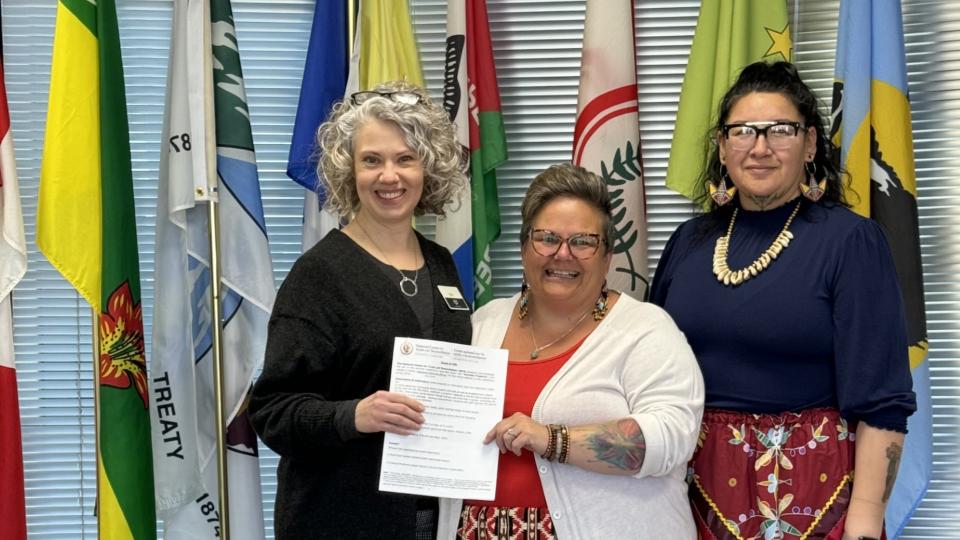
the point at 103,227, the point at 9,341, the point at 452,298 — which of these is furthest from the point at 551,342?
the point at 9,341

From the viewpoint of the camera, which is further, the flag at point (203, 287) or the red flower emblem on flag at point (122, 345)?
the flag at point (203, 287)

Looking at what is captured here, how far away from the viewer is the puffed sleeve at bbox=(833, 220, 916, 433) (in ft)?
6.42

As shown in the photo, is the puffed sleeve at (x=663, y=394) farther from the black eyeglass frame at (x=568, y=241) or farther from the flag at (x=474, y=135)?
the flag at (x=474, y=135)

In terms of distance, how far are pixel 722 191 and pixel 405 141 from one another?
2.38ft

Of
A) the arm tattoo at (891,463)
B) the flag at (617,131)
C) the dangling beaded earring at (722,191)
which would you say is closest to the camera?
the arm tattoo at (891,463)

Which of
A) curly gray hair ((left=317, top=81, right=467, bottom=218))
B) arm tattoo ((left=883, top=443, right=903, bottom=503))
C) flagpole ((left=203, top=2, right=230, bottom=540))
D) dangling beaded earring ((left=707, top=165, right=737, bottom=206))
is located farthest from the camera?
flagpole ((left=203, top=2, right=230, bottom=540))

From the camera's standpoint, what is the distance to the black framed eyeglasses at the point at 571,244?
6.59 ft

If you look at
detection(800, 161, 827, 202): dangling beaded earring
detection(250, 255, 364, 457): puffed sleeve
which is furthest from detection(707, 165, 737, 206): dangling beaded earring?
detection(250, 255, 364, 457): puffed sleeve

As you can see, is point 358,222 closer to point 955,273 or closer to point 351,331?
point 351,331

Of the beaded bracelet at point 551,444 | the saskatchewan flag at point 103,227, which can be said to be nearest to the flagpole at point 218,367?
the saskatchewan flag at point 103,227

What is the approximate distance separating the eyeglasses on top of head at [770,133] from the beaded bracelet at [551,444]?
2.40 feet

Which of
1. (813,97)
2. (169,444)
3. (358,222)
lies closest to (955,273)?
(813,97)

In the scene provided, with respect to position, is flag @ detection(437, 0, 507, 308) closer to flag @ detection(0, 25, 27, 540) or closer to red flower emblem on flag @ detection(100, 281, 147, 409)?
red flower emblem on flag @ detection(100, 281, 147, 409)

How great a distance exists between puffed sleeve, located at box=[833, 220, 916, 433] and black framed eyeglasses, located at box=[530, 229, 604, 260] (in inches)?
19.8
